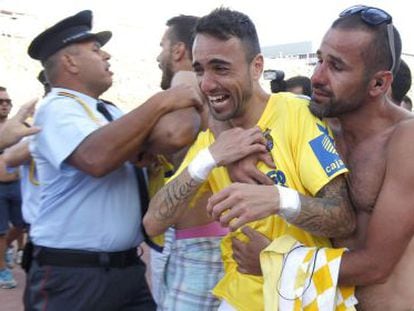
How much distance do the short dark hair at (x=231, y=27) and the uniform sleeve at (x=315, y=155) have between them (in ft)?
1.34

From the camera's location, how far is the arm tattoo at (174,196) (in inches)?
84.7

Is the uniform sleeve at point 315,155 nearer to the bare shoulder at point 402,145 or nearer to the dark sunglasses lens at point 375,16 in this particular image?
the bare shoulder at point 402,145

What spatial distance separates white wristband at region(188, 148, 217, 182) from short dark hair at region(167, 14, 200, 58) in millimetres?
1118

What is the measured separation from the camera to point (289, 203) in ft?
6.37

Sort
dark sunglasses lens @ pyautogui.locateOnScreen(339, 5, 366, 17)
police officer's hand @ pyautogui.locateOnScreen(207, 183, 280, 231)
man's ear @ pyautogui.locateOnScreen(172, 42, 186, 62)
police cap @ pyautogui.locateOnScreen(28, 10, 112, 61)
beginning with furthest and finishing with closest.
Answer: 1. man's ear @ pyautogui.locateOnScreen(172, 42, 186, 62)
2. police cap @ pyautogui.locateOnScreen(28, 10, 112, 61)
3. dark sunglasses lens @ pyautogui.locateOnScreen(339, 5, 366, 17)
4. police officer's hand @ pyautogui.locateOnScreen(207, 183, 280, 231)

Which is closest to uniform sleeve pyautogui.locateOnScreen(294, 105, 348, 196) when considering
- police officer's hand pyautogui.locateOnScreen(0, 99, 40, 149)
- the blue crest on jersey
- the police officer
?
the blue crest on jersey

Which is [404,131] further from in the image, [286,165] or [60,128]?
[60,128]

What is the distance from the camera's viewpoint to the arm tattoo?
2.15 metres

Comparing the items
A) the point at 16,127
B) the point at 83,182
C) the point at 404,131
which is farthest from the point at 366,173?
the point at 16,127

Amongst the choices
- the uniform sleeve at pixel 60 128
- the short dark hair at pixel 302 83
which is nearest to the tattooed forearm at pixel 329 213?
the uniform sleeve at pixel 60 128

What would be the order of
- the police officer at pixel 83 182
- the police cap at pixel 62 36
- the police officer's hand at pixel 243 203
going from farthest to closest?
the police cap at pixel 62 36
the police officer at pixel 83 182
the police officer's hand at pixel 243 203

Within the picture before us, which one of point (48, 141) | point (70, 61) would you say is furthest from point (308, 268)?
point (70, 61)

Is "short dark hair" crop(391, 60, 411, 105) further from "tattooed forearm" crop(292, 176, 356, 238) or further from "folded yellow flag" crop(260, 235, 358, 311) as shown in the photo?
"folded yellow flag" crop(260, 235, 358, 311)

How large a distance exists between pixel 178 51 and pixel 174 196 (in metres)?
1.18
